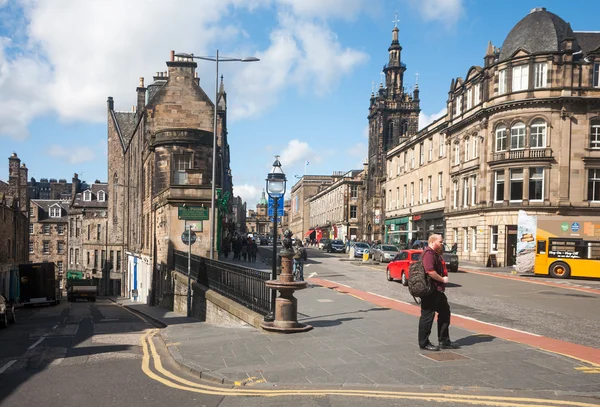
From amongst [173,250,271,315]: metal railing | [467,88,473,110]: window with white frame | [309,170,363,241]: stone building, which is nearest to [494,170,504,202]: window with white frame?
[467,88,473,110]: window with white frame

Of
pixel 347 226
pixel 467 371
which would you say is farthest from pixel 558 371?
pixel 347 226

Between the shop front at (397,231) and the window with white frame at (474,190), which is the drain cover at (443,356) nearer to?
the window with white frame at (474,190)

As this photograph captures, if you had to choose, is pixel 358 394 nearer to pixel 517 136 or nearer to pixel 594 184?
pixel 517 136

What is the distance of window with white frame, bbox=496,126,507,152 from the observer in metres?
37.8

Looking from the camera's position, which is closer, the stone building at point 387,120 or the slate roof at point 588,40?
the slate roof at point 588,40

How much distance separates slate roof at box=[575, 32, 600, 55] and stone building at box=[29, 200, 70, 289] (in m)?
61.0

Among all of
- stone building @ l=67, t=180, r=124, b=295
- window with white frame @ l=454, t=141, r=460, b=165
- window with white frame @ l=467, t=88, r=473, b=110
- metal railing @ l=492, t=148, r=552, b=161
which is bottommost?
stone building @ l=67, t=180, r=124, b=295

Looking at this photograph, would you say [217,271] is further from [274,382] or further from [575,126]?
[575,126]

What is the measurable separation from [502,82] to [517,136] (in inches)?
167

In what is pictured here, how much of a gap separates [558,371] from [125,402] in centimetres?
565

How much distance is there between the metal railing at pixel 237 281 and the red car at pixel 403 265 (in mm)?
8484

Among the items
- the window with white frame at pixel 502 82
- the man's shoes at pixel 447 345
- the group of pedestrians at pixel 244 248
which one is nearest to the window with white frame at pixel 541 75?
the window with white frame at pixel 502 82

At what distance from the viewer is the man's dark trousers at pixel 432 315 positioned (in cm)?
826

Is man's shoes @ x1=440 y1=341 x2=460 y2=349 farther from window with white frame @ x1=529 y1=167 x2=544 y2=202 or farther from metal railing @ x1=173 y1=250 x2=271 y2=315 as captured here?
window with white frame @ x1=529 y1=167 x2=544 y2=202
